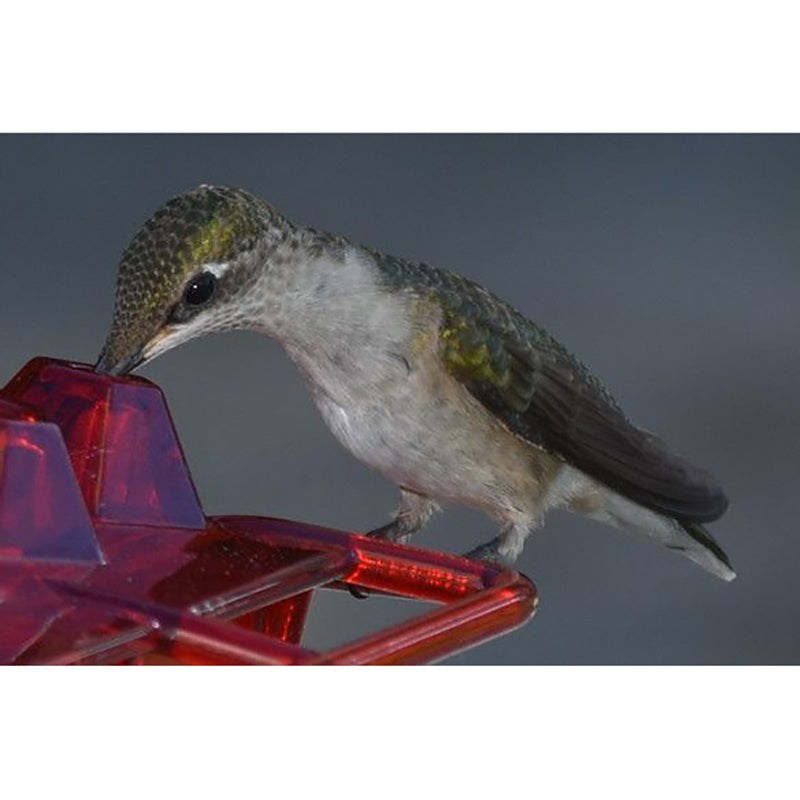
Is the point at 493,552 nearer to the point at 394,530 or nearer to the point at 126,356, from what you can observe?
the point at 394,530

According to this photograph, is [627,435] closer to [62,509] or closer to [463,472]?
[463,472]

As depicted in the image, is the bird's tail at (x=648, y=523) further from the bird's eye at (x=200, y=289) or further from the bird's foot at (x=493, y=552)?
the bird's eye at (x=200, y=289)

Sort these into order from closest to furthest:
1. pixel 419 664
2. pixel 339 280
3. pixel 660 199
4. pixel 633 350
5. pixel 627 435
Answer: pixel 419 664
pixel 339 280
pixel 627 435
pixel 633 350
pixel 660 199

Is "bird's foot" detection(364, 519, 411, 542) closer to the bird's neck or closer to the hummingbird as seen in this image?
the hummingbird

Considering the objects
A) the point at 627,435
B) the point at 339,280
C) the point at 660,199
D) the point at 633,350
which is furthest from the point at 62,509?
the point at 660,199

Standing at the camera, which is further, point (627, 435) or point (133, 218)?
point (133, 218)

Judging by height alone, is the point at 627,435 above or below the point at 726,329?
below
